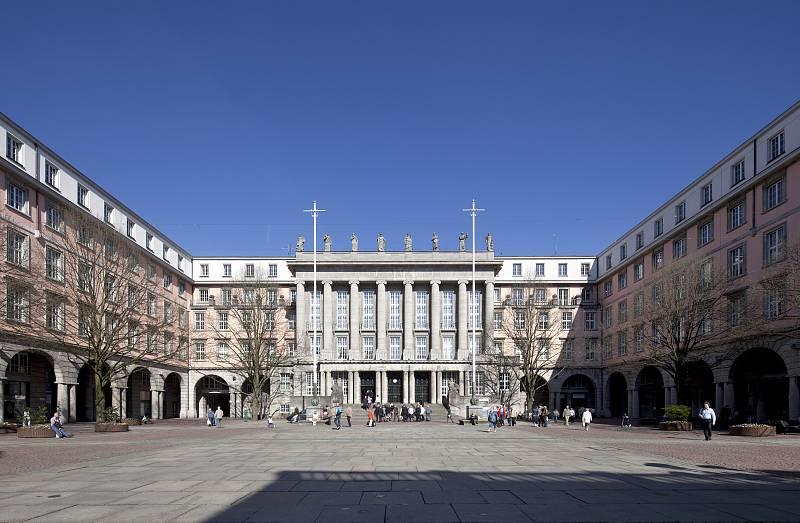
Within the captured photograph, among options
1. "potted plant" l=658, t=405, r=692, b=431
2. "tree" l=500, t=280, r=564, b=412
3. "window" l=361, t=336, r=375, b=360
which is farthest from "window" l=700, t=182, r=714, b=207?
"window" l=361, t=336, r=375, b=360

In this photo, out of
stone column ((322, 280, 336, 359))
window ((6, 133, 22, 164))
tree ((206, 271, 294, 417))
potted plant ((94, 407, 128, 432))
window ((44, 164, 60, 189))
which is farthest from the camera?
stone column ((322, 280, 336, 359))

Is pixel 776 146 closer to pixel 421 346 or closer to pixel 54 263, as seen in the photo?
pixel 54 263

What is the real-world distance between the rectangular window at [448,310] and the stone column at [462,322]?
76.5 inches

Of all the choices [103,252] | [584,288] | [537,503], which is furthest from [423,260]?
[537,503]

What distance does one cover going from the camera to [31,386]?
51625 mm

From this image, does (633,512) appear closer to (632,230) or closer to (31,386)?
(31,386)

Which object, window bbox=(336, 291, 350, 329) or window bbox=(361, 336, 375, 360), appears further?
window bbox=(336, 291, 350, 329)

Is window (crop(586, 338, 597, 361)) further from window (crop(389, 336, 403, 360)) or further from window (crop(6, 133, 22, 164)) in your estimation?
window (crop(6, 133, 22, 164))

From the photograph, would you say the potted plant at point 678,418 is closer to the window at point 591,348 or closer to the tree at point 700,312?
the tree at point 700,312

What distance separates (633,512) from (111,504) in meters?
9.64

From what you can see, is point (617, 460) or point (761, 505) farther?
point (617, 460)

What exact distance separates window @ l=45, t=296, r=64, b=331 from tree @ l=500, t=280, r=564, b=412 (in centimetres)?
3901

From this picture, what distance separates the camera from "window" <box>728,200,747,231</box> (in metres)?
51.0

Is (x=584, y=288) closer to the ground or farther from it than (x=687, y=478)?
farther from it
